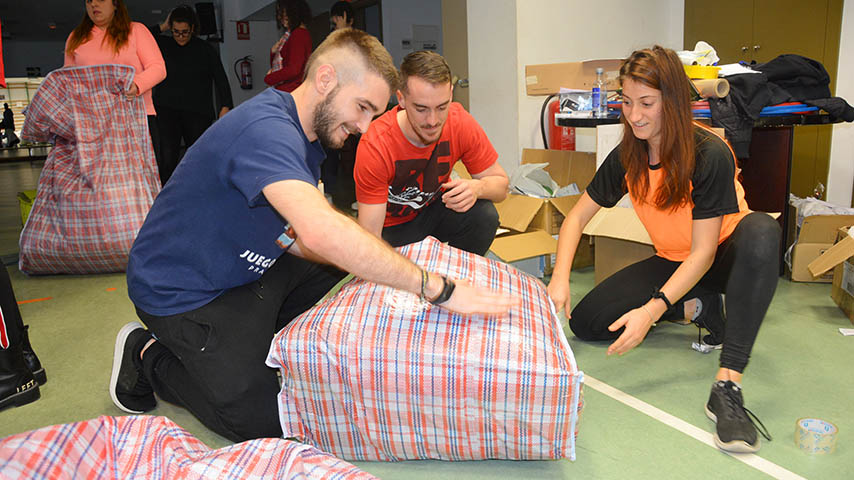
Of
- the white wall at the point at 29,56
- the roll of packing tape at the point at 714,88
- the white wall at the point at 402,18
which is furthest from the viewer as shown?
the white wall at the point at 29,56

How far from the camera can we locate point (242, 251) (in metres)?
1.53

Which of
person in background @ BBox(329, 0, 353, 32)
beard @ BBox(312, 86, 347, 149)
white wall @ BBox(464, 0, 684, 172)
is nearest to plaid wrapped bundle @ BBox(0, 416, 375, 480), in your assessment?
beard @ BBox(312, 86, 347, 149)

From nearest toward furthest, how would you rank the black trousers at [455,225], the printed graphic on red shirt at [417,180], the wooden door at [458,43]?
the printed graphic on red shirt at [417,180]
the black trousers at [455,225]
the wooden door at [458,43]

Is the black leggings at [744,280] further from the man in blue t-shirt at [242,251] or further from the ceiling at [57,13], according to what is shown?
the ceiling at [57,13]

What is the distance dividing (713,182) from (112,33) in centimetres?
303

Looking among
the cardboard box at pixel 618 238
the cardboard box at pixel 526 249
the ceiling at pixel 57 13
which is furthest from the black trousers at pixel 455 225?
the ceiling at pixel 57 13

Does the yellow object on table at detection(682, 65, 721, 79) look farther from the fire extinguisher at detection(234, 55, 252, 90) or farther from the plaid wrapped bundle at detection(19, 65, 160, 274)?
the fire extinguisher at detection(234, 55, 252, 90)

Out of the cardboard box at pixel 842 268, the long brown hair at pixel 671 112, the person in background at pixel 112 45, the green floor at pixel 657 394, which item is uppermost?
the person in background at pixel 112 45

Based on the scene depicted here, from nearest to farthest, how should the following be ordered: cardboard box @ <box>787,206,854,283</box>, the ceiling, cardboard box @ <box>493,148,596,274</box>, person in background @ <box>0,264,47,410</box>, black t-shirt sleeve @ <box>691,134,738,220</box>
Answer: black t-shirt sleeve @ <box>691,134,738,220</box> < person in background @ <box>0,264,47,410</box> < cardboard box @ <box>787,206,854,283</box> < cardboard box @ <box>493,148,596,274</box> < the ceiling

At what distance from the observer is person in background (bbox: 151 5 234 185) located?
4.09 m

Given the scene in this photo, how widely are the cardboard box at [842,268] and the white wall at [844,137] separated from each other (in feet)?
4.65

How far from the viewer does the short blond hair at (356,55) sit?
143 centimetres

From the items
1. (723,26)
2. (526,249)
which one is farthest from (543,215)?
(723,26)

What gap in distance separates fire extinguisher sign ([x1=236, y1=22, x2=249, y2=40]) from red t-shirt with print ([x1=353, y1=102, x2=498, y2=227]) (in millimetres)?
7723
